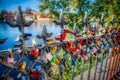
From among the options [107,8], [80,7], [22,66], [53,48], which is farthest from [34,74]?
[80,7]

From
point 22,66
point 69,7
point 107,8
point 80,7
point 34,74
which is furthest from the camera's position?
point 69,7

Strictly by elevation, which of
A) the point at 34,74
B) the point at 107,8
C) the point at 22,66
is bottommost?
the point at 34,74

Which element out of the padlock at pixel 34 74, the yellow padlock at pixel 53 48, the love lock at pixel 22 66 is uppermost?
the yellow padlock at pixel 53 48

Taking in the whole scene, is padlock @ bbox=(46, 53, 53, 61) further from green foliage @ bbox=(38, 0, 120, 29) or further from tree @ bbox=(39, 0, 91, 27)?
tree @ bbox=(39, 0, 91, 27)

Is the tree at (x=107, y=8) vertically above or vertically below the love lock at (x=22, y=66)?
above

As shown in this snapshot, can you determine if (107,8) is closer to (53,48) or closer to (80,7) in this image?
(80,7)

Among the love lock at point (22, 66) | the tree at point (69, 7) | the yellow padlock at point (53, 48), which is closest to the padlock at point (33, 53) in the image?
the love lock at point (22, 66)

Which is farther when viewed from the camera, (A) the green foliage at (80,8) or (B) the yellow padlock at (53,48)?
A: (A) the green foliage at (80,8)

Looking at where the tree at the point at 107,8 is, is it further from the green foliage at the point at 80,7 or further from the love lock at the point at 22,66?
the love lock at the point at 22,66

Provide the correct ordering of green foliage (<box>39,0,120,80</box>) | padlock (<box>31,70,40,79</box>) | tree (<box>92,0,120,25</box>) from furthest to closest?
green foliage (<box>39,0,120,80</box>), tree (<box>92,0,120,25</box>), padlock (<box>31,70,40,79</box>)

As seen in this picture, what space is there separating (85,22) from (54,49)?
29.9 inches

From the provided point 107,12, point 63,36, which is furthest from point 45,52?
point 107,12

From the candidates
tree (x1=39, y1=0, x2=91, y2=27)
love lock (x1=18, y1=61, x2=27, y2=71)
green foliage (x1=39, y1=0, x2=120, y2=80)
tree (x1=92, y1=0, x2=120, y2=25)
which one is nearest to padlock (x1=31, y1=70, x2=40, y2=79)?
love lock (x1=18, y1=61, x2=27, y2=71)

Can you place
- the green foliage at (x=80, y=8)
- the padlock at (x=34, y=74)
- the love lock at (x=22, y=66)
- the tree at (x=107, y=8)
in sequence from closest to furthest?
1. the love lock at (x=22, y=66)
2. the padlock at (x=34, y=74)
3. the tree at (x=107, y=8)
4. the green foliage at (x=80, y=8)
